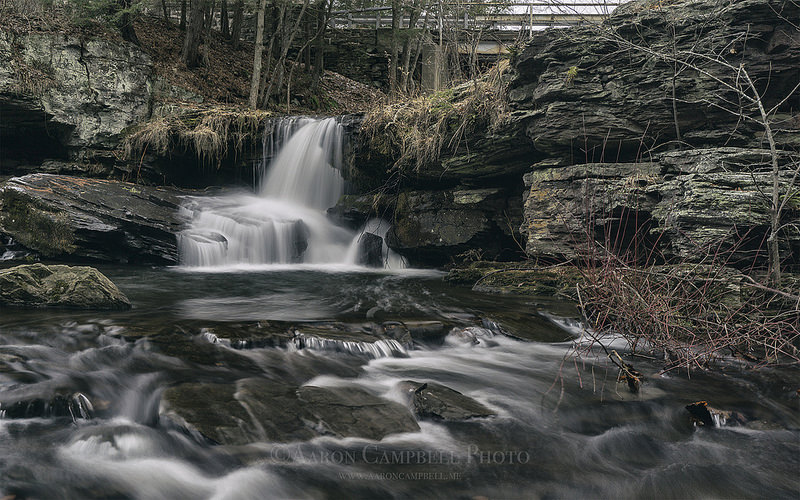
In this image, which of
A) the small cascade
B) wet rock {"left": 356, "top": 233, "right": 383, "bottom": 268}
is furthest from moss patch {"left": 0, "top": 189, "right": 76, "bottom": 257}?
the small cascade

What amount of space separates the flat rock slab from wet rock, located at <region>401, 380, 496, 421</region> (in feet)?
0.48

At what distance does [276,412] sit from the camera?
12.0ft

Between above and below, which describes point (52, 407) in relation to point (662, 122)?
below

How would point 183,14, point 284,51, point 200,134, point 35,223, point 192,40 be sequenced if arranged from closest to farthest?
1. point 35,223
2. point 200,134
3. point 284,51
4. point 192,40
5. point 183,14

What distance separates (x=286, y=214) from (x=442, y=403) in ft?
30.7

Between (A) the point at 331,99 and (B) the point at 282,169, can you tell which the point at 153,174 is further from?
(A) the point at 331,99

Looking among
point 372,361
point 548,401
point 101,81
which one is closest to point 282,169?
point 101,81

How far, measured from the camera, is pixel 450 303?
7.34m

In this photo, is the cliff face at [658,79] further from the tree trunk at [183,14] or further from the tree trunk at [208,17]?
the tree trunk at [183,14]

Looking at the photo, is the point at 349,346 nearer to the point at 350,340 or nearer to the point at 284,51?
the point at 350,340

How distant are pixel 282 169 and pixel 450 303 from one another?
767 centimetres

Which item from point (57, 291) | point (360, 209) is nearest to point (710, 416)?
point (57, 291)

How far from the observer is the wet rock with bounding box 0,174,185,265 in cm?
980

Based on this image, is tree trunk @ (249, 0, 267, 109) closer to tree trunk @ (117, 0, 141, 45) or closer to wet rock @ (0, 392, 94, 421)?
tree trunk @ (117, 0, 141, 45)
